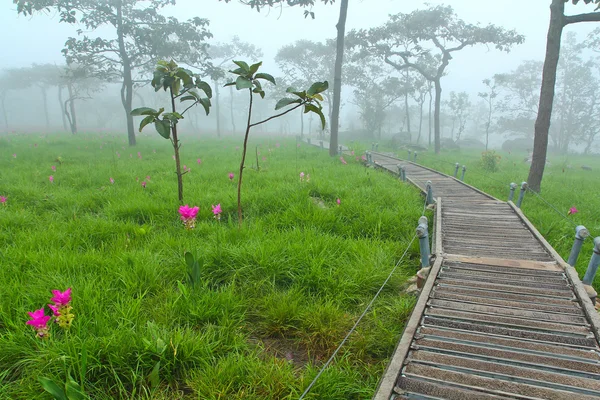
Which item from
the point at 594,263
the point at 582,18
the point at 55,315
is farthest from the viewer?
the point at 582,18

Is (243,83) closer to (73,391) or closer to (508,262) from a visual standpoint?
(73,391)

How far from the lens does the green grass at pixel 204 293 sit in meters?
2.19

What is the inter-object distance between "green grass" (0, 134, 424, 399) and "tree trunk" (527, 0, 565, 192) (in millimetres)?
4839

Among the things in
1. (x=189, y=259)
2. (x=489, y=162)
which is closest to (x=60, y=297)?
(x=189, y=259)

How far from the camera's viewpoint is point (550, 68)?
7.96m

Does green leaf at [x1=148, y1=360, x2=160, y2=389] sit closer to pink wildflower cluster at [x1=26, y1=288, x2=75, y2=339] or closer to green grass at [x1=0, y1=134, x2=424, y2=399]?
green grass at [x1=0, y1=134, x2=424, y2=399]

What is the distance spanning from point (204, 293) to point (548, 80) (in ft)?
30.9

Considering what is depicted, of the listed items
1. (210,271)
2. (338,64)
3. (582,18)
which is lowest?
(210,271)

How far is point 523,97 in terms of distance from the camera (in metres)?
39.7

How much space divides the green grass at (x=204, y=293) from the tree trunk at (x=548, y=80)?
4.84 meters

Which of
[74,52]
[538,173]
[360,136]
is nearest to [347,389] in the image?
[538,173]

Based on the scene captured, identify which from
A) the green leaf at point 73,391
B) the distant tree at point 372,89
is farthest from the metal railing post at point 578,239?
the distant tree at point 372,89

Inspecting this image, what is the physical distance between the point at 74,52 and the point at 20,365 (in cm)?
1884

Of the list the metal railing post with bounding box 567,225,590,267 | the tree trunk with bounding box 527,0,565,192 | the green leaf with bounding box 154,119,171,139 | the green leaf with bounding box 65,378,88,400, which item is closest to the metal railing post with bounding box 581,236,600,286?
the metal railing post with bounding box 567,225,590,267
